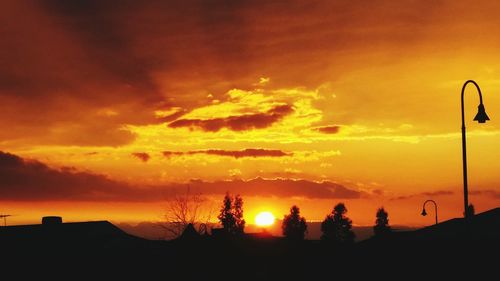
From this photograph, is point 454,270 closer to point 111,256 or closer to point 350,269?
point 350,269

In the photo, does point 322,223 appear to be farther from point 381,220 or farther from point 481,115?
point 481,115

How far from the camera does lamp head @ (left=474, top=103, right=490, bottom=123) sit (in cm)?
3167

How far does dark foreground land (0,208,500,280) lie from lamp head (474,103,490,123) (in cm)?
1311

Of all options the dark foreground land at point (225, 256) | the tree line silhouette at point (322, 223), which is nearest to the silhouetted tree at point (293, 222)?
the tree line silhouette at point (322, 223)

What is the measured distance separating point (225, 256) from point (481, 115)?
110ft

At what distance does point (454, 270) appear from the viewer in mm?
44250

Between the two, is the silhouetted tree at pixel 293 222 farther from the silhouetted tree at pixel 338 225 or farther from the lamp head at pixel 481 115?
the lamp head at pixel 481 115

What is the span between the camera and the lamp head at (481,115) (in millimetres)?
31672

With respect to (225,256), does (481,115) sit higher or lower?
higher

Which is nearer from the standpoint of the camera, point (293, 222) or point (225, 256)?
point (225, 256)

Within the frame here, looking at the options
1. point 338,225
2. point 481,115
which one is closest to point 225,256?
point 481,115

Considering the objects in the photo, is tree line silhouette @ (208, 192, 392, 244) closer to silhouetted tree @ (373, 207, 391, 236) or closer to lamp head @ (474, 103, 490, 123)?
silhouetted tree @ (373, 207, 391, 236)

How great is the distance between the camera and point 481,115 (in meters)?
31.8

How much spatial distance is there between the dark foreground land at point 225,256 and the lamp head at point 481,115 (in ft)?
43.0
